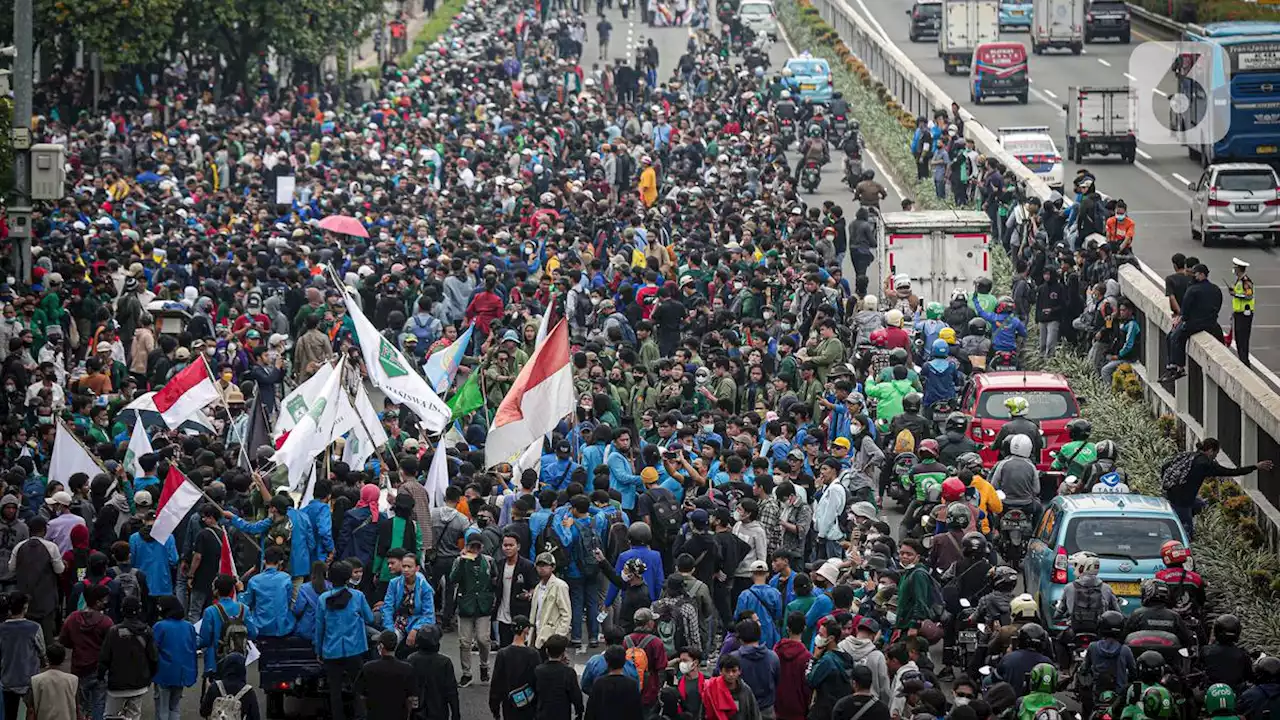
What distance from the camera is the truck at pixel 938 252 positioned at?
30500 millimetres

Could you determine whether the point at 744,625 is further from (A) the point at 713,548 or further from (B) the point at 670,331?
(B) the point at 670,331

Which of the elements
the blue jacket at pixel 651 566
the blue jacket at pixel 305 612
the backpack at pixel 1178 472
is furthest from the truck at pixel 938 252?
the blue jacket at pixel 305 612

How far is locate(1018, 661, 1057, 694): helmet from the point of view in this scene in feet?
48.0

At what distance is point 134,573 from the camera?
1773 centimetres

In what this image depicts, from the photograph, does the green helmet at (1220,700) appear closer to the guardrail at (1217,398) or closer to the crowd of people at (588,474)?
the crowd of people at (588,474)

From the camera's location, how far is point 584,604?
1917cm

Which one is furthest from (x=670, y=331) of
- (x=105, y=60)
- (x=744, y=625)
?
(x=105, y=60)

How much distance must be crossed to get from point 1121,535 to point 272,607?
23.5 ft

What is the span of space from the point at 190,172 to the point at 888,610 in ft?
88.5

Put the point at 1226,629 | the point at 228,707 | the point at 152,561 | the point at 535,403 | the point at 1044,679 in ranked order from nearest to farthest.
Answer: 1. the point at 1044,679
2. the point at 1226,629
3. the point at 228,707
4. the point at 152,561
5. the point at 535,403

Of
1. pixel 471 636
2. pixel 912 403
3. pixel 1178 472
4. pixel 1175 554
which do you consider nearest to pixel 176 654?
pixel 471 636

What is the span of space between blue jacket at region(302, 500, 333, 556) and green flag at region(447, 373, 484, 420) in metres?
4.11

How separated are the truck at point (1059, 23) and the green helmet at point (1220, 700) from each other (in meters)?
54.1

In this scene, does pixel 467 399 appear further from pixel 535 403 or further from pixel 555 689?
pixel 555 689
